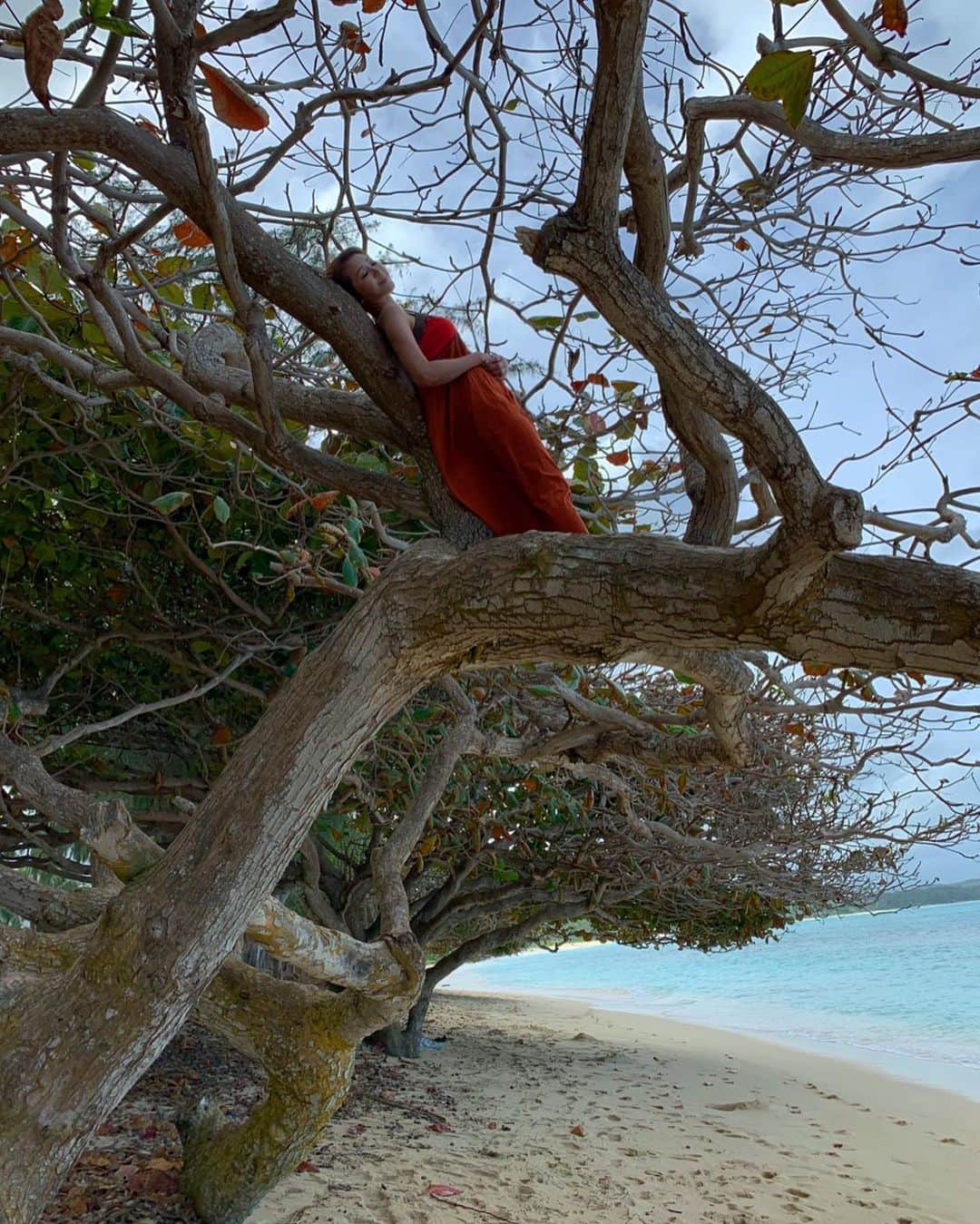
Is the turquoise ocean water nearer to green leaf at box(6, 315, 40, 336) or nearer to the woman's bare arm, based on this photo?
A: green leaf at box(6, 315, 40, 336)

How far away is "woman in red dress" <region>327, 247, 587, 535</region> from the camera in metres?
2.35

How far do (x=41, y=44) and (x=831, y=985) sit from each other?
104 feet

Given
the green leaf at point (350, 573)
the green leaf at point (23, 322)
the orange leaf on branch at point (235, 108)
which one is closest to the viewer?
the orange leaf on branch at point (235, 108)

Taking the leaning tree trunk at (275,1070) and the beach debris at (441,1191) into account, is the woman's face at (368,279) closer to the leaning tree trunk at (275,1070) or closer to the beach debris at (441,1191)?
the leaning tree trunk at (275,1070)

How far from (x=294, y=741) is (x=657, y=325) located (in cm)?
115

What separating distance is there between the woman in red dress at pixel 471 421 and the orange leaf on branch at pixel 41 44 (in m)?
0.86

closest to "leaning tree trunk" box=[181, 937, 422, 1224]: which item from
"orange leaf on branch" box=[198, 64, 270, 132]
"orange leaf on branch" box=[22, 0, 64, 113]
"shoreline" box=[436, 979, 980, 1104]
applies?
"orange leaf on branch" box=[198, 64, 270, 132]

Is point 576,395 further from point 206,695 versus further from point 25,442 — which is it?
point 206,695

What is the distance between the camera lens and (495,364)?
2.44 m

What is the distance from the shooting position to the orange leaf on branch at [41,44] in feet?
5.49

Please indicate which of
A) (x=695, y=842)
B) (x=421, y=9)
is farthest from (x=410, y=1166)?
(x=421, y=9)

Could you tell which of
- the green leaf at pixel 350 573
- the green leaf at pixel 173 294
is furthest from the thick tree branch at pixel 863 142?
the green leaf at pixel 173 294

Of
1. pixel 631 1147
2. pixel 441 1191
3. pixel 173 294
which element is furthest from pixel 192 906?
pixel 631 1147

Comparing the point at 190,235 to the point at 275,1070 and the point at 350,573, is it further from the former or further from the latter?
the point at 275,1070
